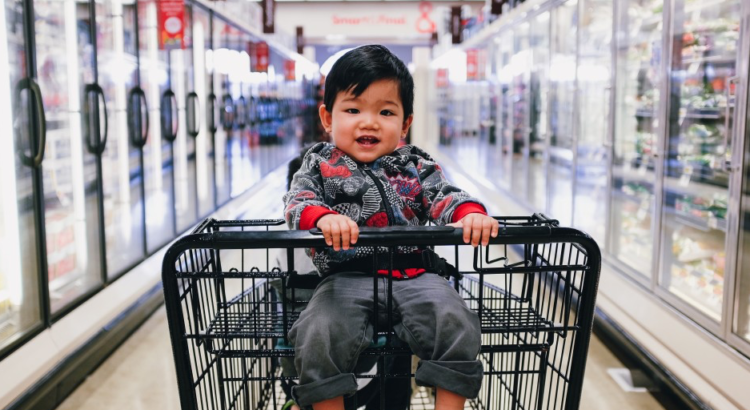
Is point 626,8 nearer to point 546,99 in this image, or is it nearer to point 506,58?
point 546,99

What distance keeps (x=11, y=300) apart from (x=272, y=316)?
2068 millimetres

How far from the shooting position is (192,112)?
654 centimetres

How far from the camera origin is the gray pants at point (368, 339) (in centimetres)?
133

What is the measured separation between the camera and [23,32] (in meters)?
3.04

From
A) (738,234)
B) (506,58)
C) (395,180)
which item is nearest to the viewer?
(395,180)

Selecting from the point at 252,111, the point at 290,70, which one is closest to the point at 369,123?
the point at 252,111

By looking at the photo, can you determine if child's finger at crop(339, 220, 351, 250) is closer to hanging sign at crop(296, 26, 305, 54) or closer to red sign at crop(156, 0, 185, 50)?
red sign at crop(156, 0, 185, 50)

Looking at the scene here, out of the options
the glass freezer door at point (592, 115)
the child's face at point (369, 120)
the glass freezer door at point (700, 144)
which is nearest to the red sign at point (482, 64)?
the glass freezer door at point (592, 115)

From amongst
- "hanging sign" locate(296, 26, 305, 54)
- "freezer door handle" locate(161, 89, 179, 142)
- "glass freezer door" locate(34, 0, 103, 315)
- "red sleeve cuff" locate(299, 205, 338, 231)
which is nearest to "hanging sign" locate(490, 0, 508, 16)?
"freezer door handle" locate(161, 89, 179, 142)

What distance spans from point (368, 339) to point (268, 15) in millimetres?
10373

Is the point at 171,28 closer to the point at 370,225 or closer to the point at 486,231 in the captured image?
the point at 370,225

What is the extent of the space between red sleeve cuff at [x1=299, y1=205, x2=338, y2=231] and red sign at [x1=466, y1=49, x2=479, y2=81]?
33.0 ft

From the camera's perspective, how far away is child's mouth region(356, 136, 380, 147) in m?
1.65

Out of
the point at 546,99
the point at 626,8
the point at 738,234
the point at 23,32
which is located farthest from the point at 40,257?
the point at 546,99
